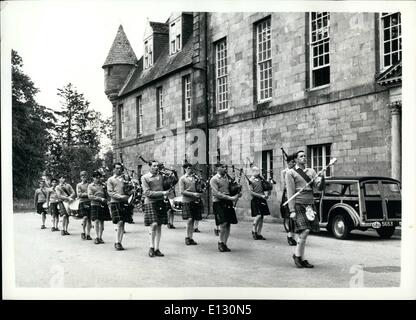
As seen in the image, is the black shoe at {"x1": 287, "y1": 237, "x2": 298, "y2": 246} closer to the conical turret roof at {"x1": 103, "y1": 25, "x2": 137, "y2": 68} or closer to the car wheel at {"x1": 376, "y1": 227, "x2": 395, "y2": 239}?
the car wheel at {"x1": 376, "y1": 227, "x2": 395, "y2": 239}

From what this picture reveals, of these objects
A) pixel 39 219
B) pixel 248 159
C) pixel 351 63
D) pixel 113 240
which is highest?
pixel 351 63

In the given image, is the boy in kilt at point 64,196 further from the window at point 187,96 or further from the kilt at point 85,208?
the window at point 187,96

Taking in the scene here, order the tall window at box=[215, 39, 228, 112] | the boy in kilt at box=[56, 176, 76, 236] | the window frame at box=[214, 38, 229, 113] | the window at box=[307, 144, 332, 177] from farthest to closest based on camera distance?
the tall window at box=[215, 39, 228, 112] < the window frame at box=[214, 38, 229, 113] < the window at box=[307, 144, 332, 177] < the boy in kilt at box=[56, 176, 76, 236]

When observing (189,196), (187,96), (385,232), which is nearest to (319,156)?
(385,232)

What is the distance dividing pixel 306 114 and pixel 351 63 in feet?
4.75

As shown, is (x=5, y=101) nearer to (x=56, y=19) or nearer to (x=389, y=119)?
(x=56, y=19)

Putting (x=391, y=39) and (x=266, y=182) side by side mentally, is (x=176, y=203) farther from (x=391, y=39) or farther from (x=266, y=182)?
(x=391, y=39)

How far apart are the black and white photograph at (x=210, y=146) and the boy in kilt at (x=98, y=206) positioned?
0.03 metres

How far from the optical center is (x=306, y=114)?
10.6 meters

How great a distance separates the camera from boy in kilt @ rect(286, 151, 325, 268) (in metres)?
7.26

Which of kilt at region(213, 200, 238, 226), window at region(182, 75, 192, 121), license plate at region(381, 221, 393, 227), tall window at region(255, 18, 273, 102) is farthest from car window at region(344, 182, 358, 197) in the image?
window at region(182, 75, 192, 121)

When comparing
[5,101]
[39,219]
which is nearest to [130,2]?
[5,101]

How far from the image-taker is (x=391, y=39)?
8.58 meters

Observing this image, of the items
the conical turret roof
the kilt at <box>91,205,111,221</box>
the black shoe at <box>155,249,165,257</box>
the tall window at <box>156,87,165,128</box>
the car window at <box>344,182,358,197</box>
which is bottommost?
the black shoe at <box>155,249,165,257</box>
